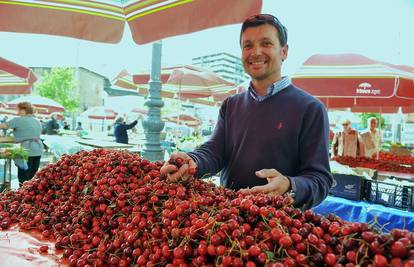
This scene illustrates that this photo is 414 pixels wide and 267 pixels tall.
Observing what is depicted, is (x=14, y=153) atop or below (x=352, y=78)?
below

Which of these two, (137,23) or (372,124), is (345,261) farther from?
(372,124)

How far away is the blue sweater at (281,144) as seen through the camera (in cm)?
204

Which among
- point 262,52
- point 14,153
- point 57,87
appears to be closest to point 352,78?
point 262,52

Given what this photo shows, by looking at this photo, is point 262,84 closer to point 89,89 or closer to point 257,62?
point 257,62

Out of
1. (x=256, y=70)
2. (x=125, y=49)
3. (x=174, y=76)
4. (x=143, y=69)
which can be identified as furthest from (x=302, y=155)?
(x=143, y=69)

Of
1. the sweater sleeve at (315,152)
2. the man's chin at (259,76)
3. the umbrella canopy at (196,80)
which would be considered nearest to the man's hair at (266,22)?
the man's chin at (259,76)

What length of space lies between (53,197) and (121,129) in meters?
7.73

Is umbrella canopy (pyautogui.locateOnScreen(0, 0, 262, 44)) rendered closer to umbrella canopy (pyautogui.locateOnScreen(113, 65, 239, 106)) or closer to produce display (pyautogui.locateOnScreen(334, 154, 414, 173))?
umbrella canopy (pyautogui.locateOnScreen(113, 65, 239, 106))

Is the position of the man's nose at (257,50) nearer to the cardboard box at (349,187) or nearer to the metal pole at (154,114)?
the cardboard box at (349,187)

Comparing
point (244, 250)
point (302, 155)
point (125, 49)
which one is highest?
point (125, 49)

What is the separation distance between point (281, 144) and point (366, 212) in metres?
2.85

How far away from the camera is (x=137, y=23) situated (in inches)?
113

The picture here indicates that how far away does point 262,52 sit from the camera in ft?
7.16

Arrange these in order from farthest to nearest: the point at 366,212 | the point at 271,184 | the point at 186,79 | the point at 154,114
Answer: the point at 186,79, the point at 154,114, the point at 366,212, the point at 271,184
